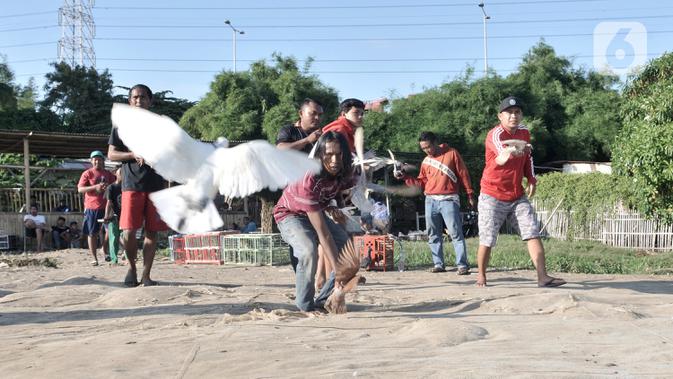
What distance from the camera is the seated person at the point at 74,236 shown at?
18.0 metres

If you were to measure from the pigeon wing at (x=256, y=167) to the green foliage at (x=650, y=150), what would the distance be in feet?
32.2

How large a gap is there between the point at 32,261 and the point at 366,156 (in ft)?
23.2

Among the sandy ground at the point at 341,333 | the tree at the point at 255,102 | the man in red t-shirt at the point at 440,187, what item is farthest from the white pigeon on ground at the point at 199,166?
the tree at the point at 255,102

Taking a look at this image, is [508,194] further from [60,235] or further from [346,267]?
[60,235]

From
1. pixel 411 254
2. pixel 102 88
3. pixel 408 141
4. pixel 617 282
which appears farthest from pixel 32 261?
pixel 102 88

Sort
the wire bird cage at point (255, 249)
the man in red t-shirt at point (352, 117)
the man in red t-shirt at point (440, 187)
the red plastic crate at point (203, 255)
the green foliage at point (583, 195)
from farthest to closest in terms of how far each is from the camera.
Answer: the green foliage at point (583, 195)
the red plastic crate at point (203, 255)
the wire bird cage at point (255, 249)
the man in red t-shirt at point (440, 187)
the man in red t-shirt at point (352, 117)

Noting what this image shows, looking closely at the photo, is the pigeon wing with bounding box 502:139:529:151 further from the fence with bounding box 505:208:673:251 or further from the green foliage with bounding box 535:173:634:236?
the fence with bounding box 505:208:673:251

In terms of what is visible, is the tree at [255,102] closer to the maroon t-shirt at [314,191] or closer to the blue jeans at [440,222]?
the blue jeans at [440,222]

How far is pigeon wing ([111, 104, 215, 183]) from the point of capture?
15.0ft

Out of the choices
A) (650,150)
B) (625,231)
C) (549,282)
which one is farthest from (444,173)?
(625,231)

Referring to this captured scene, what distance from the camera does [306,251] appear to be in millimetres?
4984

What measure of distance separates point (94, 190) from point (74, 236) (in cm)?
842

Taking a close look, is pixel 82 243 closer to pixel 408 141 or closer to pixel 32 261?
pixel 32 261

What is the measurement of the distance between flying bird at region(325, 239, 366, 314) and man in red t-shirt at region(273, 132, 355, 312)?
44 mm
